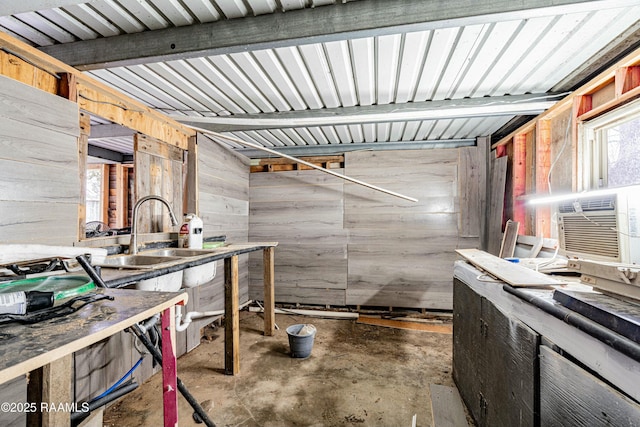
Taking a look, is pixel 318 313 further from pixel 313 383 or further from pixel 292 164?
pixel 292 164

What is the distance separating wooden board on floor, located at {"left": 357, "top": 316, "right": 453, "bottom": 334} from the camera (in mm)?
3363

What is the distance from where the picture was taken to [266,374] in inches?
93.3

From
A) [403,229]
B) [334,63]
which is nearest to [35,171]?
[334,63]

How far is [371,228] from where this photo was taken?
154 inches

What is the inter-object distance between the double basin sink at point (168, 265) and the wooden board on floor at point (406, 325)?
2.22 m

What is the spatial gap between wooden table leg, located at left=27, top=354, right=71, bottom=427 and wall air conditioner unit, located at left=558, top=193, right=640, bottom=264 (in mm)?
1960

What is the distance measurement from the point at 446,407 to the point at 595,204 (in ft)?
5.03

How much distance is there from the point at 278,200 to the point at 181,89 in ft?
6.67

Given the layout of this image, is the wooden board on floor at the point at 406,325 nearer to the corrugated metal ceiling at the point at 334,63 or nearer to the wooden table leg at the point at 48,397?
the corrugated metal ceiling at the point at 334,63

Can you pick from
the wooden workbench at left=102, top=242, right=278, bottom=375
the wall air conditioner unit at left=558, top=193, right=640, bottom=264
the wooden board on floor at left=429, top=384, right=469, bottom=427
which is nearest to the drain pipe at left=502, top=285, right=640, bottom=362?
the wall air conditioner unit at left=558, top=193, right=640, bottom=264

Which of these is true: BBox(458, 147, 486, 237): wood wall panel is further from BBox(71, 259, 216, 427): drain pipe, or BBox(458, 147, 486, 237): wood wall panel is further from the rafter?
BBox(71, 259, 216, 427): drain pipe

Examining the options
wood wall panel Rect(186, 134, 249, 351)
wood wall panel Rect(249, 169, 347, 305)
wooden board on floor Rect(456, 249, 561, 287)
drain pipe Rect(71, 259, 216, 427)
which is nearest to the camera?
drain pipe Rect(71, 259, 216, 427)

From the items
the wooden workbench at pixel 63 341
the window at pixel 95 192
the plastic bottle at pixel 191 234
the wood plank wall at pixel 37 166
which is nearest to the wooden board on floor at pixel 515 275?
the wooden workbench at pixel 63 341

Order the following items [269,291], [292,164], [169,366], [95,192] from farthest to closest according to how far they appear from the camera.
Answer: [95,192] → [292,164] → [269,291] → [169,366]
